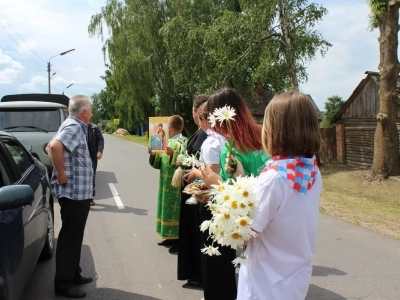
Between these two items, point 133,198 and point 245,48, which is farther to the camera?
point 245,48

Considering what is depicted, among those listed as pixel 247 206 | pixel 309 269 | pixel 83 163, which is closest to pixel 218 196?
pixel 247 206

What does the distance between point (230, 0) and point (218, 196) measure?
27321 millimetres

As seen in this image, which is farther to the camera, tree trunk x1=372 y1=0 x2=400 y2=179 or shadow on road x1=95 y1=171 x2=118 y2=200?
tree trunk x1=372 y1=0 x2=400 y2=179

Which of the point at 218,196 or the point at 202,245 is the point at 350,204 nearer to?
the point at 202,245

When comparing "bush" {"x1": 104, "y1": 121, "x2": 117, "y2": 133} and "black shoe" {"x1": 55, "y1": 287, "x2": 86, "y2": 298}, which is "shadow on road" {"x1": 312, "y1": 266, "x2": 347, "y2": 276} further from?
"bush" {"x1": 104, "y1": 121, "x2": 117, "y2": 133}

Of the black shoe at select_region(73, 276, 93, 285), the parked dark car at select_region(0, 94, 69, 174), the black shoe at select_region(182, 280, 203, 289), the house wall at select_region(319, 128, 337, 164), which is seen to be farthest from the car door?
the house wall at select_region(319, 128, 337, 164)

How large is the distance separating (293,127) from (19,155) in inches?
136

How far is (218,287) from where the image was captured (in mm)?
3607

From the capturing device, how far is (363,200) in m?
11.3

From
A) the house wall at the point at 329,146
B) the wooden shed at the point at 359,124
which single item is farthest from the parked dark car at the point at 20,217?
the house wall at the point at 329,146

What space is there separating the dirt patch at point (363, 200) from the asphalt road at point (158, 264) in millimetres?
482

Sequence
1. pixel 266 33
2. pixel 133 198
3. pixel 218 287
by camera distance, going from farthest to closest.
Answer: pixel 266 33 → pixel 133 198 → pixel 218 287

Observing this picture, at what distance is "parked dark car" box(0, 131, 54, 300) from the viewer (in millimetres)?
2990

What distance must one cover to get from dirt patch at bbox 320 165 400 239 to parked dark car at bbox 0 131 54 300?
5.17m
